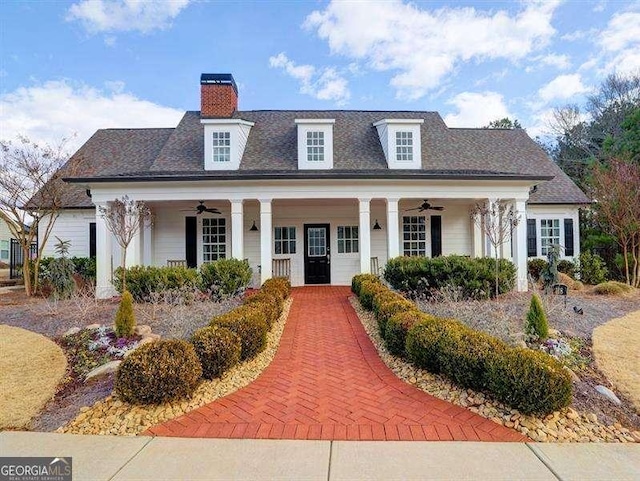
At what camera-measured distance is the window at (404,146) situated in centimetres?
1190

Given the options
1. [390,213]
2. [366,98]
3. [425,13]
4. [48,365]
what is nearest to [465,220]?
[390,213]

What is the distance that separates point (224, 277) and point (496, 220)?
28.9ft

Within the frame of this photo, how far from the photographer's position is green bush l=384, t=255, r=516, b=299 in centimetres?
882

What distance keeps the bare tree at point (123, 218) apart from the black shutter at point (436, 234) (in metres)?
9.74

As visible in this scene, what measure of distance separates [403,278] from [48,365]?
291 inches

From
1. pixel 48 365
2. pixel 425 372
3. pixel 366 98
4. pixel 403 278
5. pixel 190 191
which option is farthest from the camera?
pixel 366 98

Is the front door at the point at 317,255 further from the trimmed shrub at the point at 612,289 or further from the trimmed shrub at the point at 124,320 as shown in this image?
the trimmed shrub at the point at 612,289

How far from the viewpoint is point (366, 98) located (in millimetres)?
18922

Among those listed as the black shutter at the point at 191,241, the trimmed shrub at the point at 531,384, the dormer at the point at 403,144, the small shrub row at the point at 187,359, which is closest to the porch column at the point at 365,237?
the dormer at the point at 403,144

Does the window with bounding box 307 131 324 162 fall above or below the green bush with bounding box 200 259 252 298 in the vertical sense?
above

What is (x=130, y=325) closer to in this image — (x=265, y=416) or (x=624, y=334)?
(x=265, y=416)

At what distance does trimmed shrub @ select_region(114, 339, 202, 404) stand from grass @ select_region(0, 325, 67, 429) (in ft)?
3.37

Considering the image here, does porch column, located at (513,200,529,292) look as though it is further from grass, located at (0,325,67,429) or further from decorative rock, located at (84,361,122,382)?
grass, located at (0,325,67,429)

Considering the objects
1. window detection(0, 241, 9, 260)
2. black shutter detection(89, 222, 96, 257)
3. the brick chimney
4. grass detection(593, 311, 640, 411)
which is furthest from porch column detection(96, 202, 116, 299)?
window detection(0, 241, 9, 260)
